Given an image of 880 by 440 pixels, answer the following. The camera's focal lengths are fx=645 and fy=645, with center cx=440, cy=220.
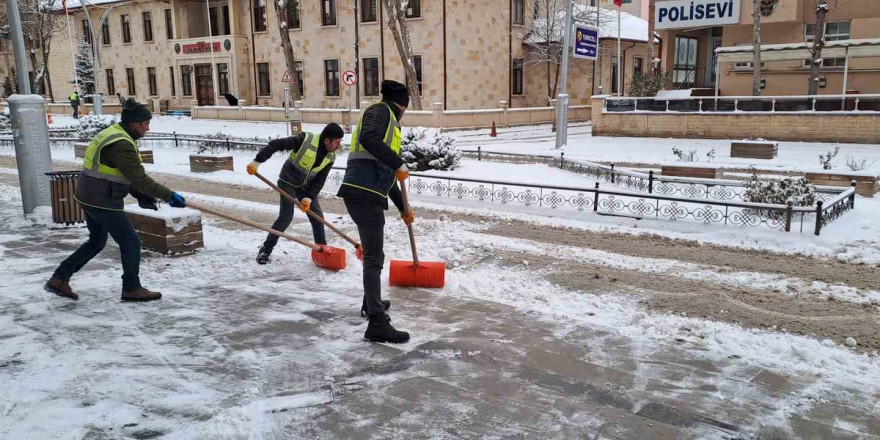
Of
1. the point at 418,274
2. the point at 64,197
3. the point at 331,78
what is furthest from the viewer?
the point at 331,78

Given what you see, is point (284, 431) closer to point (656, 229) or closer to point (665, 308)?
point (665, 308)

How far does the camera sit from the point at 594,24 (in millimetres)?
37156

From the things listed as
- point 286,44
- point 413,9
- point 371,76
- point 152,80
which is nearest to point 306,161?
point 413,9

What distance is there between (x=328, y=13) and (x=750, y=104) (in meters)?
22.1

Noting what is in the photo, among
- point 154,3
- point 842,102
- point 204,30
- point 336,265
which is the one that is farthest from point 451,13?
point 336,265

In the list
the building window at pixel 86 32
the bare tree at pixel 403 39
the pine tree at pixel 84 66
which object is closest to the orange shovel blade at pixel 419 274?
the bare tree at pixel 403 39

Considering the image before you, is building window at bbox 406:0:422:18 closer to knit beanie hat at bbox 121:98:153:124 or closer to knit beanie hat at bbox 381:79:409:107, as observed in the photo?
knit beanie hat at bbox 121:98:153:124

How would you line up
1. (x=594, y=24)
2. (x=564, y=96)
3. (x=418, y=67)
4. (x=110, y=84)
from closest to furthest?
(x=564, y=96) → (x=418, y=67) → (x=594, y=24) → (x=110, y=84)

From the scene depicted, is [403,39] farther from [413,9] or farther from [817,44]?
[817,44]

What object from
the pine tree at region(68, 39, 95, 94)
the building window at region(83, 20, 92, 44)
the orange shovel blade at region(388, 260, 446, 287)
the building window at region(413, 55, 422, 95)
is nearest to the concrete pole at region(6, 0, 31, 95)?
the orange shovel blade at region(388, 260, 446, 287)

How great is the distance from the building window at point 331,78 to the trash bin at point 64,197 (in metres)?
26.8

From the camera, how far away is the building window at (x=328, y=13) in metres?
34.4

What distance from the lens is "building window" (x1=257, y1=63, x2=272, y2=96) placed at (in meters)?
37.8

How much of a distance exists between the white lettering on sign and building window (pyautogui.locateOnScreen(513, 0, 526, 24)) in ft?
26.3
